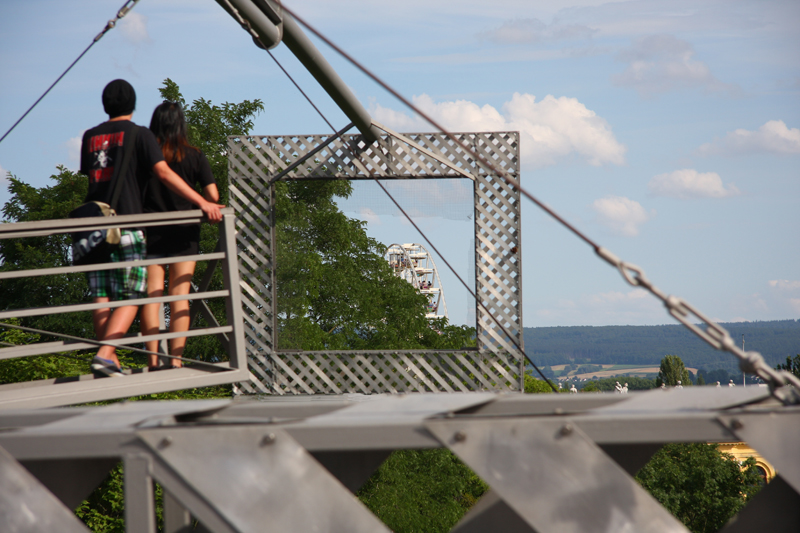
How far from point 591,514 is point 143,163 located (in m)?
2.68

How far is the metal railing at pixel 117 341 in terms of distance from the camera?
9.07 ft

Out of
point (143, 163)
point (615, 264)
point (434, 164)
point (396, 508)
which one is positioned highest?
point (434, 164)

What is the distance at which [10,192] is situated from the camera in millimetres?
18406

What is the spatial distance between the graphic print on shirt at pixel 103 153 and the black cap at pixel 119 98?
14cm

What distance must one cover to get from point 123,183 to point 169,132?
50cm

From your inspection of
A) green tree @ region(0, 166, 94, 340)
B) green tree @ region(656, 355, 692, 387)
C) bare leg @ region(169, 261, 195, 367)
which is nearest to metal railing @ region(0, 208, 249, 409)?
bare leg @ region(169, 261, 195, 367)

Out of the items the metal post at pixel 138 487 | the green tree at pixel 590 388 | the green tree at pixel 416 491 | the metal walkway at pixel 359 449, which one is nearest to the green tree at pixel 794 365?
the green tree at pixel 590 388

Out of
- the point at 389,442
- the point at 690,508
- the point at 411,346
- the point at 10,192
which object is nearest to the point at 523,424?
the point at 389,442

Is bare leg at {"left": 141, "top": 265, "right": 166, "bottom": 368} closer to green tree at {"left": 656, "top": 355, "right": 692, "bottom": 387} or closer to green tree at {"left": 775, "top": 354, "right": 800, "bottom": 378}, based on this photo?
green tree at {"left": 775, "top": 354, "right": 800, "bottom": 378}

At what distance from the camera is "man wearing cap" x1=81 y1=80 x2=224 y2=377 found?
321cm

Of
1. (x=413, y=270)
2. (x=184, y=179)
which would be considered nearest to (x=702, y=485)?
(x=413, y=270)

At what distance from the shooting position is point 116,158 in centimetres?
323

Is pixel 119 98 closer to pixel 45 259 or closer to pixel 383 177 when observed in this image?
pixel 383 177

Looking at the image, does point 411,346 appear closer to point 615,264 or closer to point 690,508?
point 615,264
